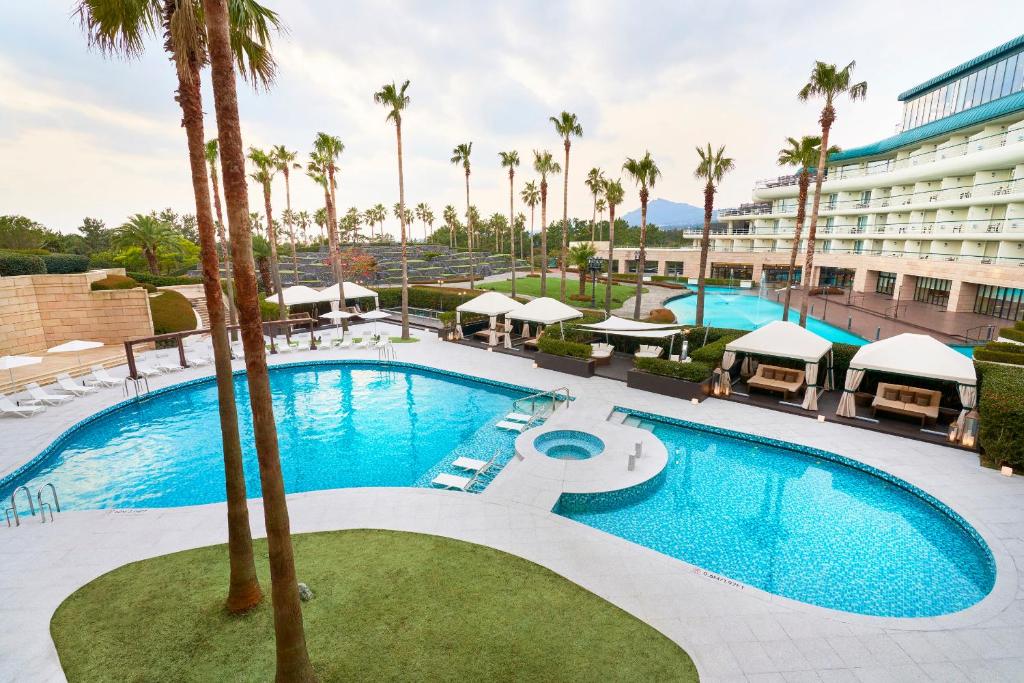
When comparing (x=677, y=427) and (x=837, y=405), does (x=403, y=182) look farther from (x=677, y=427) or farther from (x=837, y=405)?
(x=837, y=405)

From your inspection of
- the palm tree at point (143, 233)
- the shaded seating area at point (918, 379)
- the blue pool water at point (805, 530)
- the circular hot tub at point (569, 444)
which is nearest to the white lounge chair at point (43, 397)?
the circular hot tub at point (569, 444)

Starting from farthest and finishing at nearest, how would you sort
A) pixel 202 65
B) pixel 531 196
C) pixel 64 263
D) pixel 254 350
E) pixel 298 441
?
pixel 531 196
pixel 64 263
pixel 298 441
pixel 202 65
pixel 254 350

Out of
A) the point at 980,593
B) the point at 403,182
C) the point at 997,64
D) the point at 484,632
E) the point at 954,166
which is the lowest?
the point at 980,593

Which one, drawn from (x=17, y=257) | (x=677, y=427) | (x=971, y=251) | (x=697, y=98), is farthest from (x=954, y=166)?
(x=17, y=257)

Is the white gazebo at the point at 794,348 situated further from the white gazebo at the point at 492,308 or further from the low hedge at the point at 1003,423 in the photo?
the white gazebo at the point at 492,308

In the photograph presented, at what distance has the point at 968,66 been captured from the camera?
36.1 m

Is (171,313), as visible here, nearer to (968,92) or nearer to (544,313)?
(544,313)

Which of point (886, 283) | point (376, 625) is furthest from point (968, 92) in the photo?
point (376, 625)

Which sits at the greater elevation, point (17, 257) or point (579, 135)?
point (579, 135)

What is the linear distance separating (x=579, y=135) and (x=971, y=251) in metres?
31.1

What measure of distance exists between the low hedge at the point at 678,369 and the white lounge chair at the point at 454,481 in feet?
28.8

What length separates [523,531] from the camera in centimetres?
854

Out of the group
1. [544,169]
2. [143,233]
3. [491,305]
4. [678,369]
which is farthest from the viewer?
[544,169]

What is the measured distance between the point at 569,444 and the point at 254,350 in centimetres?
1008
